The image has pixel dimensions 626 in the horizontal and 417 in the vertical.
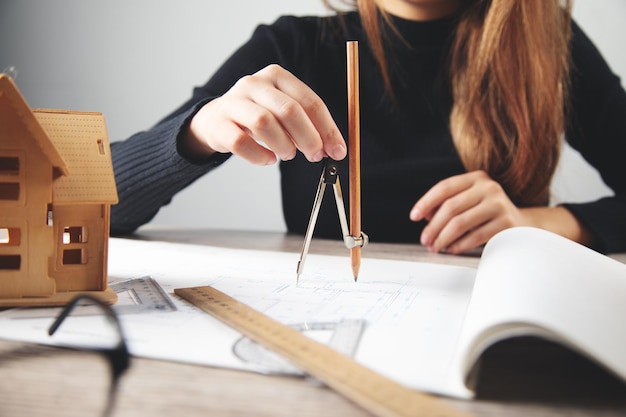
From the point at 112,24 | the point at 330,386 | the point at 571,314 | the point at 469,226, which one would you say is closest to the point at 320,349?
the point at 330,386

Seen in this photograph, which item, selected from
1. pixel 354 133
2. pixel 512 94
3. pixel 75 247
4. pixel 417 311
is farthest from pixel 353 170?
pixel 512 94

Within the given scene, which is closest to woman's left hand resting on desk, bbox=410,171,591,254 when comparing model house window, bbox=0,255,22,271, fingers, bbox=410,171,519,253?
fingers, bbox=410,171,519,253

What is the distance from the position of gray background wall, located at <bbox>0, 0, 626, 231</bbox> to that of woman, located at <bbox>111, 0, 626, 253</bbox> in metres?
0.74

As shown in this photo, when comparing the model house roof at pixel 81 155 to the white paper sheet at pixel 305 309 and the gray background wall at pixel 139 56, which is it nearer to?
the white paper sheet at pixel 305 309

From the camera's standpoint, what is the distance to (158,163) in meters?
0.82

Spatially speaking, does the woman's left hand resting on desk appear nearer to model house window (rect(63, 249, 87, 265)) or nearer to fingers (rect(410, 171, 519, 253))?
fingers (rect(410, 171, 519, 253))

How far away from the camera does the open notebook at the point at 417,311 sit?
11.7 inches

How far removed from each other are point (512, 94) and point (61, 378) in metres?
0.90

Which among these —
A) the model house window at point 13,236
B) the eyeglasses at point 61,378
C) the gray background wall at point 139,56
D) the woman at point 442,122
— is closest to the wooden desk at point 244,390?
the eyeglasses at point 61,378

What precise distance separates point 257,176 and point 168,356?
1605 millimetres

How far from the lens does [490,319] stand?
0.30 meters

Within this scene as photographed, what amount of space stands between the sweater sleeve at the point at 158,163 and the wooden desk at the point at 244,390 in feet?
1.49

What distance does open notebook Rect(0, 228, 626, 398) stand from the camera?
30 cm

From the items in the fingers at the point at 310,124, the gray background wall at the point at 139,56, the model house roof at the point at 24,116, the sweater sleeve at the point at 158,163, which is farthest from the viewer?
the gray background wall at the point at 139,56
